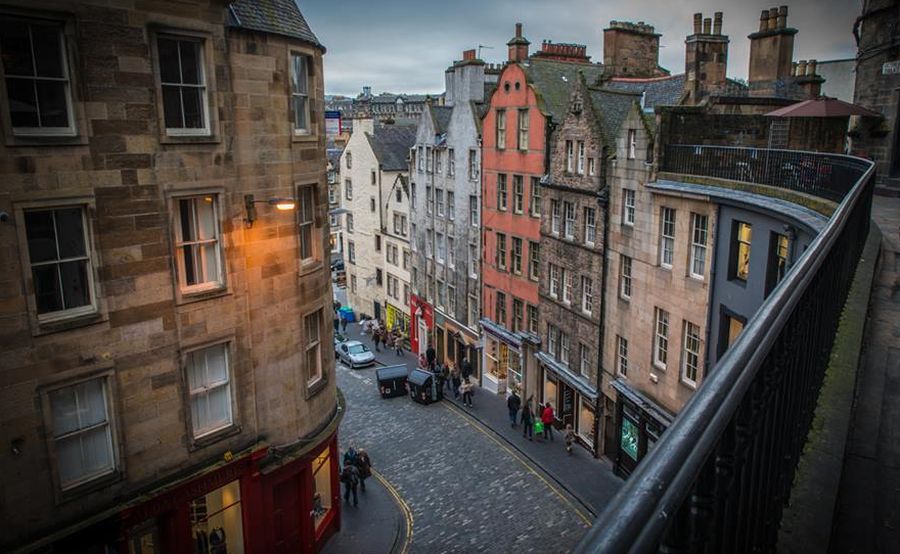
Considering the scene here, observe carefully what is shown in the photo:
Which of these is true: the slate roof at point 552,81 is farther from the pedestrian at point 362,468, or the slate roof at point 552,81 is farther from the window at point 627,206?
the pedestrian at point 362,468

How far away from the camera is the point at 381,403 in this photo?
34656 millimetres

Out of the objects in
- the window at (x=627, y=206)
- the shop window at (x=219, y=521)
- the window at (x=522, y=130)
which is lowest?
the shop window at (x=219, y=521)

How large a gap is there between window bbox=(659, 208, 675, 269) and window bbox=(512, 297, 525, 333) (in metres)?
11.9

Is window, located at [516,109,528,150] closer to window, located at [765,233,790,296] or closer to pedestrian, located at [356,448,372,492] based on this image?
window, located at [765,233,790,296]

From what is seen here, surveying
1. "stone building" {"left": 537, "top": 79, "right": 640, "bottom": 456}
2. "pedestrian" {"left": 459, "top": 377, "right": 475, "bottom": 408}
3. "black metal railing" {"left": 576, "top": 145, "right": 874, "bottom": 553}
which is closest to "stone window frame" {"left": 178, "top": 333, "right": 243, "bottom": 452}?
"black metal railing" {"left": 576, "top": 145, "right": 874, "bottom": 553}

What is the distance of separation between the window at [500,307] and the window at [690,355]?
47.4ft

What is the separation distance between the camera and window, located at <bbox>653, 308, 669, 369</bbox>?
944 inches

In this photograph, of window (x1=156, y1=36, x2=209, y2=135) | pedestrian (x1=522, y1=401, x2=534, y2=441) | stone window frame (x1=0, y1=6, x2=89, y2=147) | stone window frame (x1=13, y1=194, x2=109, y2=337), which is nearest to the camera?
stone window frame (x1=0, y1=6, x2=89, y2=147)

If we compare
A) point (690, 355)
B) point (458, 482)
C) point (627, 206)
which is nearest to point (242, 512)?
point (458, 482)

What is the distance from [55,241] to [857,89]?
30.5 metres

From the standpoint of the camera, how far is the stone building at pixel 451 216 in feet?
125

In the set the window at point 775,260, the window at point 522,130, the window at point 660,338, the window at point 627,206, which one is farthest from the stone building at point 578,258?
the window at point 775,260

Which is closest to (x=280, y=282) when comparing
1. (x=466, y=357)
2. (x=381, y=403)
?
(x=381, y=403)

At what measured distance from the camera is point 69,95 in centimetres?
1234
